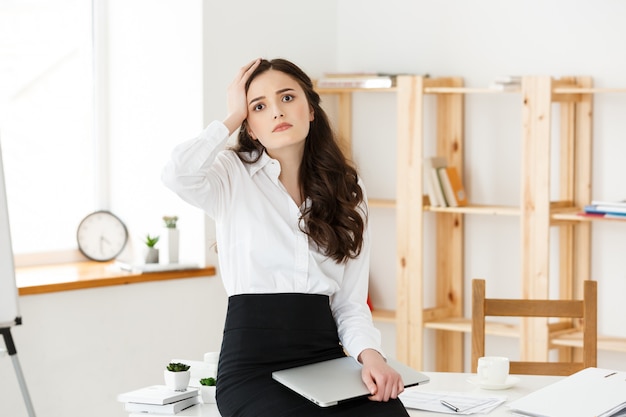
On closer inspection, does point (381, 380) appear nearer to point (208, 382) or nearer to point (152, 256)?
point (208, 382)

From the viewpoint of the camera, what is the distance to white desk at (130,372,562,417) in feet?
6.41

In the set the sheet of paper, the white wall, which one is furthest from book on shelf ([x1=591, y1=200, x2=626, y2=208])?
the sheet of paper

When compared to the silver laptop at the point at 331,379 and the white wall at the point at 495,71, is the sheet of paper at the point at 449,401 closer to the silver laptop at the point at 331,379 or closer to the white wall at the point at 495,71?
the silver laptop at the point at 331,379

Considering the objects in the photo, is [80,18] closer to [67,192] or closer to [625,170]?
[67,192]

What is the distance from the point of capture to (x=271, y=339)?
6.40ft

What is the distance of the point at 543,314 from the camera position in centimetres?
262

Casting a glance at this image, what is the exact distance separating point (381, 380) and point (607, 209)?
1.92 metres

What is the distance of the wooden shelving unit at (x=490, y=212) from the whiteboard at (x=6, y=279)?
1.72 meters

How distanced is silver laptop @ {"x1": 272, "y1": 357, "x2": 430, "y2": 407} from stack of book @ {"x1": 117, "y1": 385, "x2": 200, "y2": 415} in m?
0.23

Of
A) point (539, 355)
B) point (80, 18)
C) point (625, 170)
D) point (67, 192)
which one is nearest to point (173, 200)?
point (67, 192)

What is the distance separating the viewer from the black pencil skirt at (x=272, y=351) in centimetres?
183

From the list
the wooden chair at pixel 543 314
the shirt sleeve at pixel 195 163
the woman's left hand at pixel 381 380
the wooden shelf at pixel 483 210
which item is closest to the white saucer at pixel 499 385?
the wooden chair at pixel 543 314

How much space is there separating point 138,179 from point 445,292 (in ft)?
4.90

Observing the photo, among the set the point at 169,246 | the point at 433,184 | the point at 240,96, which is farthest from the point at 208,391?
the point at 433,184
